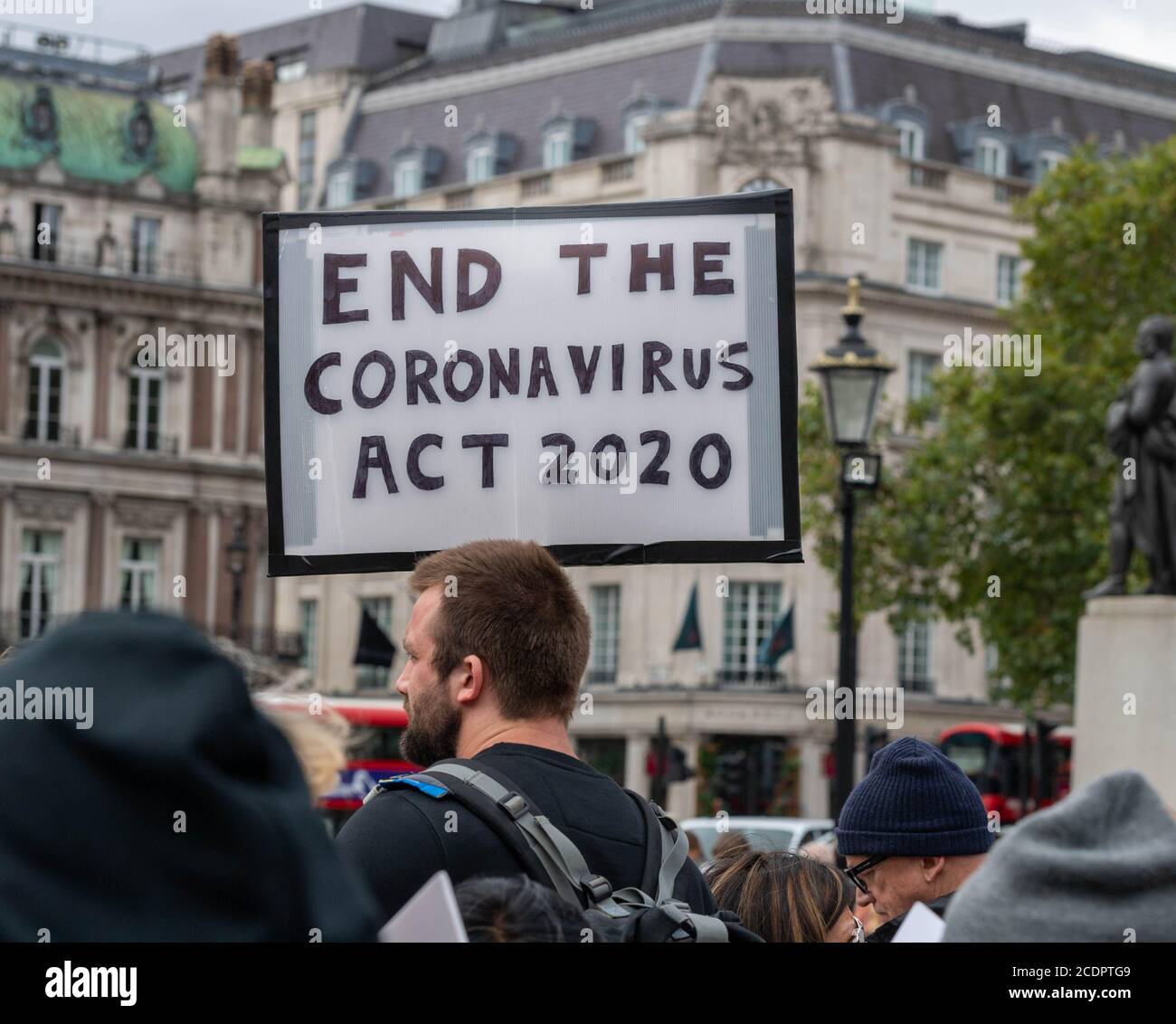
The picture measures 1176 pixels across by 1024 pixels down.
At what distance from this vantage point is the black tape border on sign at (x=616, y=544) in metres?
5.49

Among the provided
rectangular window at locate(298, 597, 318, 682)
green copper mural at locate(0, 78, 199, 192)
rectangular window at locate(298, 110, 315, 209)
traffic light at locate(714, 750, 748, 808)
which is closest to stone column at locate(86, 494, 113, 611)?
rectangular window at locate(298, 597, 318, 682)

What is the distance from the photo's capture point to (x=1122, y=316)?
42.2 metres

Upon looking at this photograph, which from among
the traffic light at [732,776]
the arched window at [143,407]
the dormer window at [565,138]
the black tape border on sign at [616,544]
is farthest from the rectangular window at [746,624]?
the black tape border on sign at [616,544]

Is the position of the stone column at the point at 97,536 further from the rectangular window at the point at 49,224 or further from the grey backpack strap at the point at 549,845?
the grey backpack strap at the point at 549,845

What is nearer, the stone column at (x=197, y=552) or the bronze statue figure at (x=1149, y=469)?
the bronze statue figure at (x=1149, y=469)

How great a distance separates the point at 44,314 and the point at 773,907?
56345 mm

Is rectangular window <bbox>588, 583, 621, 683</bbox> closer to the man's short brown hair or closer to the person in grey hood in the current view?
the man's short brown hair

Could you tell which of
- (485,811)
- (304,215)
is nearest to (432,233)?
(304,215)

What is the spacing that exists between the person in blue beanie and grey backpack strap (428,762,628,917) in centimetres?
95

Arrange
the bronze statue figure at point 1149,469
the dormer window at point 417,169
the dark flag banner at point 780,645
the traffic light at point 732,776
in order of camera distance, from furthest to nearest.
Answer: the dormer window at point 417,169 → the traffic light at point 732,776 → the dark flag banner at point 780,645 → the bronze statue figure at point 1149,469

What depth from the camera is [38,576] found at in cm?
5978

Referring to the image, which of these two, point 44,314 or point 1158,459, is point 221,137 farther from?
point 1158,459

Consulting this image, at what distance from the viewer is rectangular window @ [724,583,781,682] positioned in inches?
2234

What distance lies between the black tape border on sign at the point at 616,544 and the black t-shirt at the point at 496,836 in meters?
1.27
